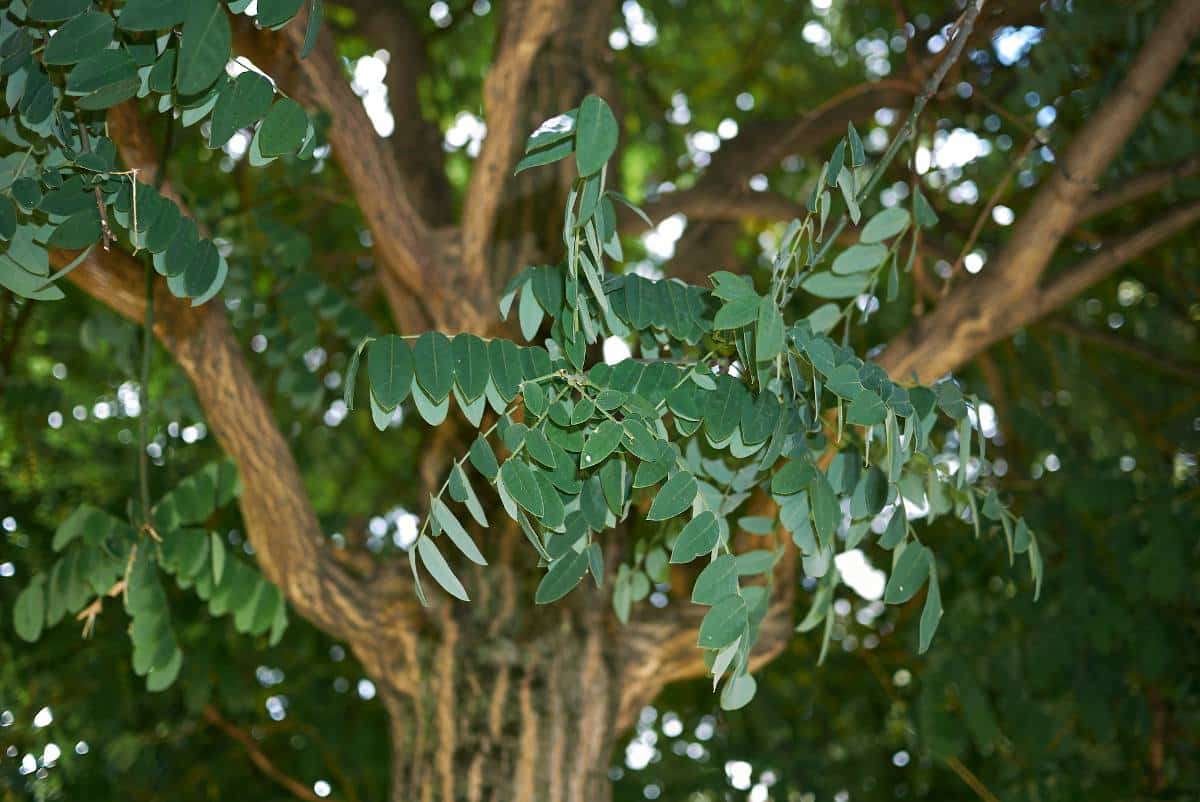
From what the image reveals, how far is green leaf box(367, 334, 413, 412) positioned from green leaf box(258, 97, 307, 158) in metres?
0.24

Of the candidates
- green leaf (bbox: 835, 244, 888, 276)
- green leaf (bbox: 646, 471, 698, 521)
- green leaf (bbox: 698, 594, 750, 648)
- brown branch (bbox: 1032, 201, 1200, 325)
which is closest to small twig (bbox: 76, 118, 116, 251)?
green leaf (bbox: 646, 471, 698, 521)

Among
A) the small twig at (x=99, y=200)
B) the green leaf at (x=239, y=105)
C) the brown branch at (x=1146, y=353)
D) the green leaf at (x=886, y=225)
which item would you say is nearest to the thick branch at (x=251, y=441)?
the small twig at (x=99, y=200)

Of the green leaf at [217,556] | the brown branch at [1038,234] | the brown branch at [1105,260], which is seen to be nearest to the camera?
the green leaf at [217,556]

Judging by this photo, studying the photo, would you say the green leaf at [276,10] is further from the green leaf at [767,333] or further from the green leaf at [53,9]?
the green leaf at [767,333]

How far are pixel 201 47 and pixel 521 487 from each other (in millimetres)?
546

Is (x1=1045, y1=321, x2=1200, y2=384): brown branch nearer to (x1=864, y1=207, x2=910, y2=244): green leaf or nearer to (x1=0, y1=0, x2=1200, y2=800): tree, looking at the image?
(x1=0, y1=0, x2=1200, y2=800): tree

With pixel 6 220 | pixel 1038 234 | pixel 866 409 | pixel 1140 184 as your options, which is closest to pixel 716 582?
pixel 866 409

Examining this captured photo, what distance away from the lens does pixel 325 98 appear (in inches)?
80.7

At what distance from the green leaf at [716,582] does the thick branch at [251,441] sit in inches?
42.5

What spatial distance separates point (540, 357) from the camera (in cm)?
130

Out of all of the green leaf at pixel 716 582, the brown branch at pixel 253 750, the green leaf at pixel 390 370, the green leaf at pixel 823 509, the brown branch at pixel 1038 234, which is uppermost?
the green leaf at pixel 390 370

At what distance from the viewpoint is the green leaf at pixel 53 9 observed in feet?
3.96

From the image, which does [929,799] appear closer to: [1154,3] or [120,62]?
[1154,3]

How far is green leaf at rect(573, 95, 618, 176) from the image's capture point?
1009 mm
